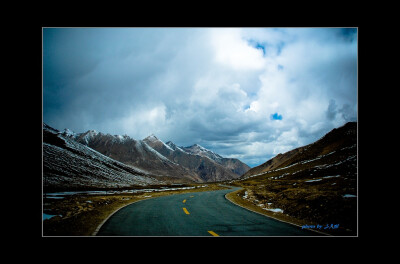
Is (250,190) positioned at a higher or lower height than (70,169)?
higher

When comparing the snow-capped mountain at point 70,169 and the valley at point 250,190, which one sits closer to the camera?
the valley at point 250,190

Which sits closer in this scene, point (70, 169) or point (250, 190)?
point (250, 190)

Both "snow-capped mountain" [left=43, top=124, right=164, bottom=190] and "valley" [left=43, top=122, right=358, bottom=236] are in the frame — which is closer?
"valley" [left=43, top=122, right=358, bottom=236]
